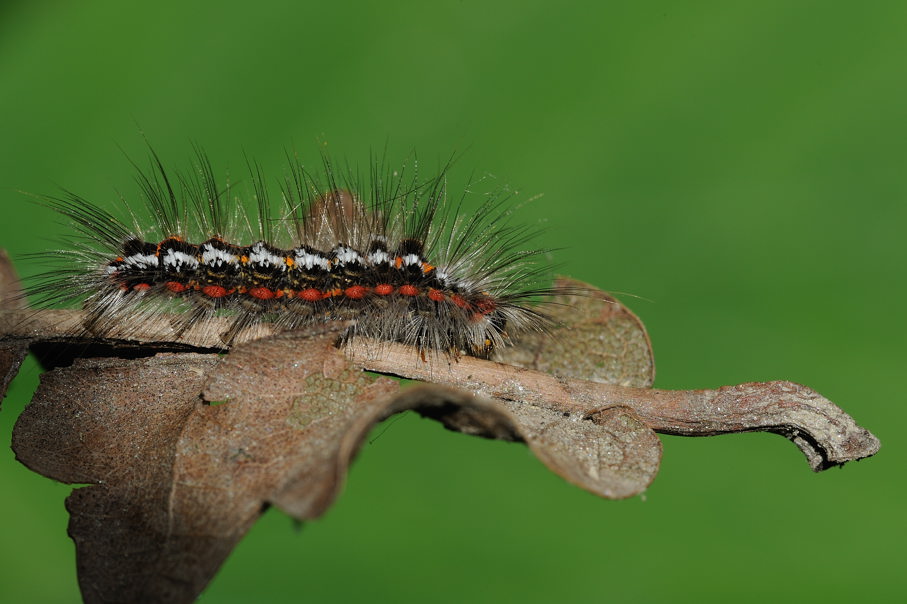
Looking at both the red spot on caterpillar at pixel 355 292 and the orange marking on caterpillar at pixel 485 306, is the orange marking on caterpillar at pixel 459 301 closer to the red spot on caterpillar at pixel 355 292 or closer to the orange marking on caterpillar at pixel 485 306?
the orange marking on caterpillar at pixel 485 306

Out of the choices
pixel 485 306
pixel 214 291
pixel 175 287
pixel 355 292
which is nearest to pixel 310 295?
pixel 355 292

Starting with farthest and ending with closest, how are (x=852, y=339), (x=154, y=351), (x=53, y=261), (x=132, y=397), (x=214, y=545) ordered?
(x=53, y=261)
(x=852, y=339)
(x=154, y=351)
(x=132, y=397)
(x=214, y=545)

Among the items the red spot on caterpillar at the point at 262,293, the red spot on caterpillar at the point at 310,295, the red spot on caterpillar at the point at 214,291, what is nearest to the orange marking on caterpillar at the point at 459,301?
the red spot on caterpillar at the point at 310,295

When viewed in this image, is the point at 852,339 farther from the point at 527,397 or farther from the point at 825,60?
the point at 527,397

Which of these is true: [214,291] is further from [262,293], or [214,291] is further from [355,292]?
[355,292]

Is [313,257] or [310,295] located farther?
[313,257]

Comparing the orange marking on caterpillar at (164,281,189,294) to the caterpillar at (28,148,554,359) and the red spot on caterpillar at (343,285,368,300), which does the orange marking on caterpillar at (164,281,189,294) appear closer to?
the caterpillar at (28,148,554,359)

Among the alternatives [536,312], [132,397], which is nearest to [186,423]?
[132,397]

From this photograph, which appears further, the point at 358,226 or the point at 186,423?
the point at 358,226
